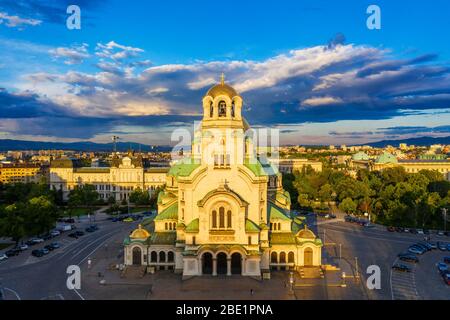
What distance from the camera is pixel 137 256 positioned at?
4278cm

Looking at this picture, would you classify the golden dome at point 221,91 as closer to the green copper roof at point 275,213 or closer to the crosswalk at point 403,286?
the green copper roof at point 275,213

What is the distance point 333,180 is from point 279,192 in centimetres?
4784

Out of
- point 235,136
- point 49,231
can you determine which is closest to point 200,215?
point 235,136

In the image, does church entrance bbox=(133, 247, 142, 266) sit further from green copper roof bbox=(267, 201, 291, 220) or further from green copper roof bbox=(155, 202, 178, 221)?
green copper roof bbox=(267, 201, 291, 220)

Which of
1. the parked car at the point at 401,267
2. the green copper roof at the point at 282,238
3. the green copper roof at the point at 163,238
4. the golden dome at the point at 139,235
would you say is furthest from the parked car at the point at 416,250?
the golden dome at the point at 139,235

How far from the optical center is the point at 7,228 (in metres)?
50.7

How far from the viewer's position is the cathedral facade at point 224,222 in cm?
3934

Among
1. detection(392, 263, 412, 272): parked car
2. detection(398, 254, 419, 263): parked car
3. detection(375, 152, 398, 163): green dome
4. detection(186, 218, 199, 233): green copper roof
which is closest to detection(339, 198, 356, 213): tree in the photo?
detection(398, 254, 419, 263): parked car

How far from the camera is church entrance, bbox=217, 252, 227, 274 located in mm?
39750

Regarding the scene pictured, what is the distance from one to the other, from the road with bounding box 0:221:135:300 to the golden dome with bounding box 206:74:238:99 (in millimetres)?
22829

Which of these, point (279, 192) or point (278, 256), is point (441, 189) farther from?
point (278, 256)

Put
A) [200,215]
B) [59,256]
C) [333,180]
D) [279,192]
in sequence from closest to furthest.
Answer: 1. [200,215]
2. [59,256]
3. [279,192]
4. [333,180]

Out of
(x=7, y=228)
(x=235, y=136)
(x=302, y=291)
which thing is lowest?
(x=302, y=291)
